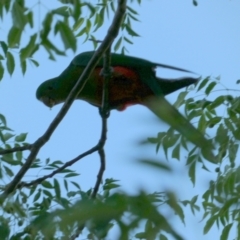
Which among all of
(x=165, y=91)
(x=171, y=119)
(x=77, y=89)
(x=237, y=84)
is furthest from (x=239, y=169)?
(x=165, y=91)

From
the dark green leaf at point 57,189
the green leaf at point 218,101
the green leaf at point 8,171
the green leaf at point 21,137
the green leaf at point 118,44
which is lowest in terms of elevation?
the dark green leaf at point 57,189

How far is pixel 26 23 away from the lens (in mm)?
2029

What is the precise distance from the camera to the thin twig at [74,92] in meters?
2.37

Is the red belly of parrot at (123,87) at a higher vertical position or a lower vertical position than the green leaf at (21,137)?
higher

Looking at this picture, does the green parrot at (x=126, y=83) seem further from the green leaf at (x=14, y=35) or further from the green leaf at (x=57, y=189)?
the green leaf at (x=14, y=35)

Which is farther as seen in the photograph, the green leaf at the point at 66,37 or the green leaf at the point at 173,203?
the green leaf at the point at 66,37

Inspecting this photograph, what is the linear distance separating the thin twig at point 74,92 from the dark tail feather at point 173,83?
96cm

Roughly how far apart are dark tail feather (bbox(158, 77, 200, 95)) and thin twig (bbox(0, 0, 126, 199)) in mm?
959

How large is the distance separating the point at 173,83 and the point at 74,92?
1119 millimetres

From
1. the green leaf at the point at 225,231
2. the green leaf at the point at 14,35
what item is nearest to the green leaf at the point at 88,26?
the green leaf at the point at 14,35

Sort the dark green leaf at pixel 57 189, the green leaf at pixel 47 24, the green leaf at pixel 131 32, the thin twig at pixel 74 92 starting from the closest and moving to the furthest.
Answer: the green leaf at pixel 47 24 → the thin twig at pixel 74 92 → the dark green leaf at pixel 57 189 → the green leaf at pixel 131 32

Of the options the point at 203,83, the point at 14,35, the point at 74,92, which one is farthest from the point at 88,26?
the point at 14,35

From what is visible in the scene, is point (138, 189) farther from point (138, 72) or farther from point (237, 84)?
point (138, 72)

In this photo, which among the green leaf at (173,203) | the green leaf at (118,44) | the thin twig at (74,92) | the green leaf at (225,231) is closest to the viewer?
the green leaf at (173,203)
